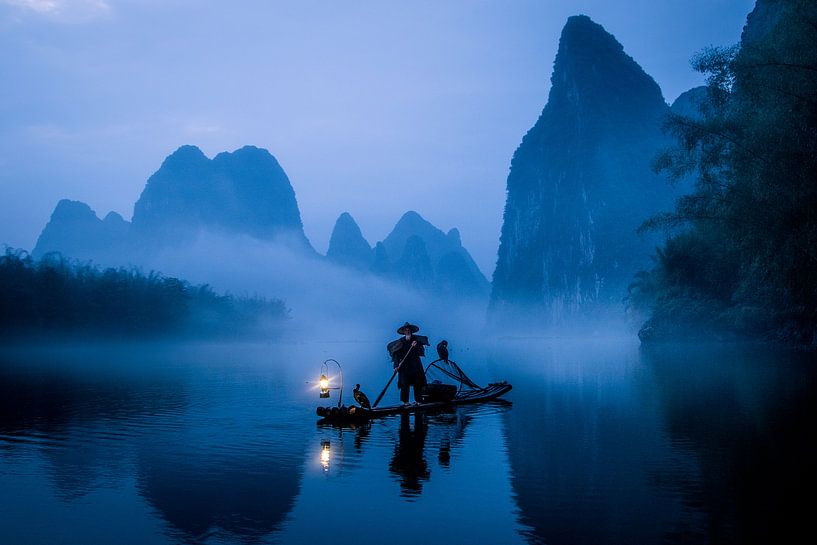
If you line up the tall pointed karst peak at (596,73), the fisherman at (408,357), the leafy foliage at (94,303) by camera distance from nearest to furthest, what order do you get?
the fisherman at (408,357), the leafy foliage at (94,303), the tall pointed karst peak at (596,73)

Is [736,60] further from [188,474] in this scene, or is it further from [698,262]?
[698,262]

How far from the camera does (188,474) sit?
959 centimetres

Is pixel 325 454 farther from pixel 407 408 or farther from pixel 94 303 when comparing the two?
pixel 94 303

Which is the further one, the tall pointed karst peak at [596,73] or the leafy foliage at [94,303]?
the tall pointed karst peak at [596,73]

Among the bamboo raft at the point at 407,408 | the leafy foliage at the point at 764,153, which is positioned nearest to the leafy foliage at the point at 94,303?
the bamboo raft at the point at 407,408

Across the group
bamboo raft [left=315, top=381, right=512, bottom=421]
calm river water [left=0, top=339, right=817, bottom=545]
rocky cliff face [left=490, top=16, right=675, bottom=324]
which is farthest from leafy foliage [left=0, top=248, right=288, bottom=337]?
rocky cliff face [left=490, top=16, right=675, bottom=324]

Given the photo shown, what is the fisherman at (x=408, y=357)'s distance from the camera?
16.7 metres

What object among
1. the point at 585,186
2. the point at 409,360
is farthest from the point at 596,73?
the point at 409,360

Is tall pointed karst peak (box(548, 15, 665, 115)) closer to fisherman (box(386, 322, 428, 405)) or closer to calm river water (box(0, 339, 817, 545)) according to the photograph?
fisherman (box(386, 322, 428, 405))

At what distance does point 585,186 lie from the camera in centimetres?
16938

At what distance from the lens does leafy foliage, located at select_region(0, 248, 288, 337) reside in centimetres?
5972

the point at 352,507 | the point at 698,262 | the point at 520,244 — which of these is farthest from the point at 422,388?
the point at 520,244

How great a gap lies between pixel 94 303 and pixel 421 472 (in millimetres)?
69325

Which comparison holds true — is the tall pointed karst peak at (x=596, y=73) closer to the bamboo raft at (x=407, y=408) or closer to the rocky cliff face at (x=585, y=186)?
the rocky cliff face at (x=585, y=186)
